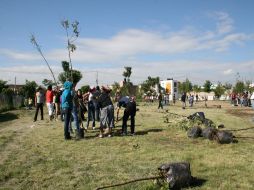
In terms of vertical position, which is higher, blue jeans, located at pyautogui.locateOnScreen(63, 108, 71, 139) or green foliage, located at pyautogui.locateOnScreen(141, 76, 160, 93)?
green foliage, located at pyautogui.locateOnScreen(141, 76, 160, 93)

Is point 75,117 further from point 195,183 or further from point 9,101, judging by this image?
point 9,101

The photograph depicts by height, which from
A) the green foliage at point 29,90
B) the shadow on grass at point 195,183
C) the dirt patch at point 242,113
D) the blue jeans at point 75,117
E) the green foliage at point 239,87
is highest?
the green foliage at point 239,87

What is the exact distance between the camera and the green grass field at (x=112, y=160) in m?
7.56

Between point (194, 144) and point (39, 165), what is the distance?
5050mm

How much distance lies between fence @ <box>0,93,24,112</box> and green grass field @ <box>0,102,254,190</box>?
21.3m

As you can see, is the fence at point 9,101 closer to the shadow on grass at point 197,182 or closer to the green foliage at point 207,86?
the shadow on grass at point 197,182

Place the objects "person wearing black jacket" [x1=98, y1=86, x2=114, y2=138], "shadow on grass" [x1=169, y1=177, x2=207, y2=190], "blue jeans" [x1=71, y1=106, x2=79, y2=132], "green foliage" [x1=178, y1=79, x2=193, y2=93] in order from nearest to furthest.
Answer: "shadow on grass" [x1=169, y1=177, x2=207, y2=190], "blue jeans" [x1=71, y1=106, x2=79, y2=132], "person wearing black jacket" [x1=98, y1=86, x2=114, y2=138], "green foliage" [x1=178, y1=79, x2=193, y2=93]

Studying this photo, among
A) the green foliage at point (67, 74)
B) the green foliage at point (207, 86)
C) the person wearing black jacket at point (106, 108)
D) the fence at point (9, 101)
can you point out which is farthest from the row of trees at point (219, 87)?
the person wearing black jacket at point (106, 108)

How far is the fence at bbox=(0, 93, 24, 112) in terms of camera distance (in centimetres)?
3438

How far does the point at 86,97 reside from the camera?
1909 cm

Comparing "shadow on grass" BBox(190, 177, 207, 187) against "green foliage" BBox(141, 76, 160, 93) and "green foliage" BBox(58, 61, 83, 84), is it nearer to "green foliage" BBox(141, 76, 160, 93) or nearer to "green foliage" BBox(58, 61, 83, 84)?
"green foliage" BBox(58, 61, 83, 84)

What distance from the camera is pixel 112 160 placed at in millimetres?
9477

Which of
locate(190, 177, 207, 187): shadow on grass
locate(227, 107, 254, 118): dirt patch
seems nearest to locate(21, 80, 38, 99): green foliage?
locate(227, 107, 254, 118): dirt patch

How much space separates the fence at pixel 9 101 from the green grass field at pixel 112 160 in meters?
21.3
